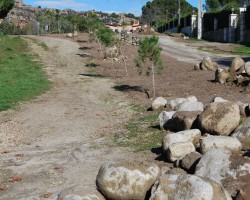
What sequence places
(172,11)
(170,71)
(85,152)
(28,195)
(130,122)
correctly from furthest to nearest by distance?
(172,11) → (170,71) → (130,122) → (85,152) → (28,195)

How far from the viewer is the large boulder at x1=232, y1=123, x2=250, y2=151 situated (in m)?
8.55

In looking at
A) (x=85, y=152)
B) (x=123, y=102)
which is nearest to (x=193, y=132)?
(x=85, y=152)

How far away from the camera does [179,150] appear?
27.1 ft

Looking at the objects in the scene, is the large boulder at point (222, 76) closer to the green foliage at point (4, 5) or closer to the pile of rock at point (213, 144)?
the pile of rock at point (213, 144)

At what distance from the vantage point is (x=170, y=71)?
2269cm

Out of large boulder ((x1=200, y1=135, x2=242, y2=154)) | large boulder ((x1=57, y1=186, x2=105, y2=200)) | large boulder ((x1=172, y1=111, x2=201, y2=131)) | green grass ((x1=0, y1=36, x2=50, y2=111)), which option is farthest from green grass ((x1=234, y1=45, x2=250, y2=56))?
large boulder ((x1=57, y1=186, x2=105, y2=200))

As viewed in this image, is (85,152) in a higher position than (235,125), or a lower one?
lower

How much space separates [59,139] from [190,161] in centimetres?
473

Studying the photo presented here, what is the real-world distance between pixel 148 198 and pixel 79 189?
0.94 meters

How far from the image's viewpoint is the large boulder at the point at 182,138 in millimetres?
8836

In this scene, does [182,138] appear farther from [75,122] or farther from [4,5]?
[4,5]

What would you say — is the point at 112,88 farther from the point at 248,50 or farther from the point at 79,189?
the point at 248,50

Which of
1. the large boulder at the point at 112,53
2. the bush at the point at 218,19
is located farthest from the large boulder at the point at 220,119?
the bush at the point at 218,19

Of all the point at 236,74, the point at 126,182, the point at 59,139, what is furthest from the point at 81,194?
the point at 236,74
